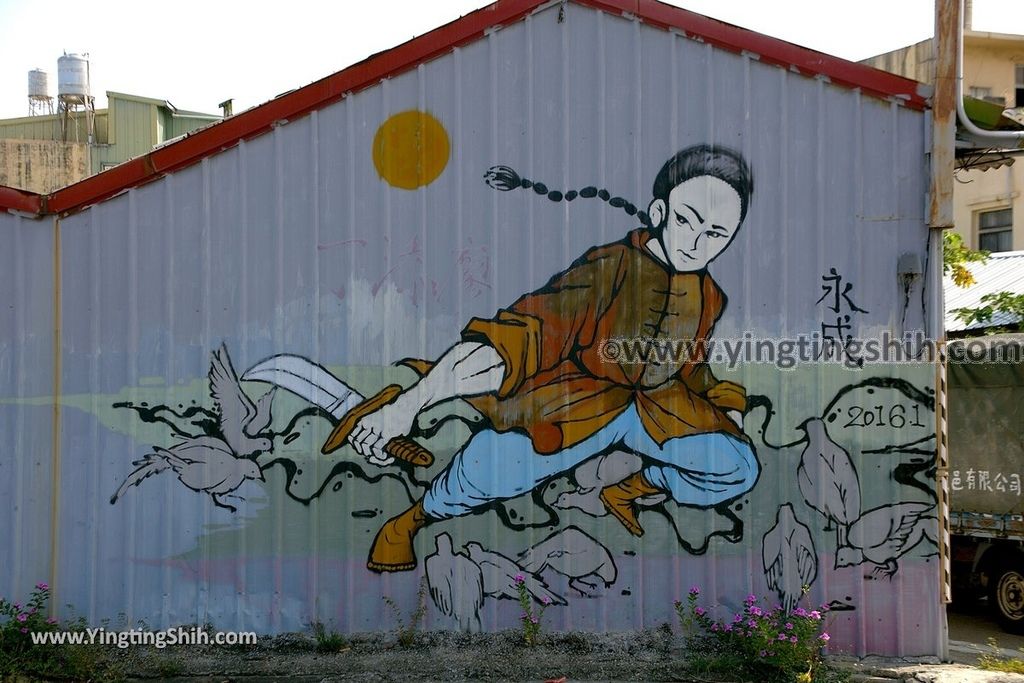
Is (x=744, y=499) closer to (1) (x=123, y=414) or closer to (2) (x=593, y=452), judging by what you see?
(2) (x=593, y=452)

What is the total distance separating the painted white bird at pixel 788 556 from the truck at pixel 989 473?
352 cm

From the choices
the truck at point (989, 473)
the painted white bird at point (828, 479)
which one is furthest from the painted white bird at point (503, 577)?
the truck at point (989, 473)

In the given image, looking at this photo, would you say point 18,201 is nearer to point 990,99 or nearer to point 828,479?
point 828,479

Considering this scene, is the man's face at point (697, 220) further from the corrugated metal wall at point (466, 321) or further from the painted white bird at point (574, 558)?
the painted white bird at point (574, 558)

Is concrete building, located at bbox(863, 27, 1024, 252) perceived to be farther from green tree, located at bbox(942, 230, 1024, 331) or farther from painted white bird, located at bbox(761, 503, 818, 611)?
painted white bird, located at bbox(761, 503, 818, 611)

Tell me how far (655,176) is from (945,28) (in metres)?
2.38

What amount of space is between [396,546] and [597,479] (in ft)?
5.28

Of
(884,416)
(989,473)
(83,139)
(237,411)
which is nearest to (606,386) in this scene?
(884,416)

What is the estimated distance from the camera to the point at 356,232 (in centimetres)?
684

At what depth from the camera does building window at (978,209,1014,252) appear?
19.8 metres

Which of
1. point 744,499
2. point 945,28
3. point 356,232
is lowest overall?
point 744,499

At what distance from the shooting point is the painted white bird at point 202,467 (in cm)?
677

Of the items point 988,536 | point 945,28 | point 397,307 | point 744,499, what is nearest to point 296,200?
point 397,307

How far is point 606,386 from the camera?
6.80 meters
